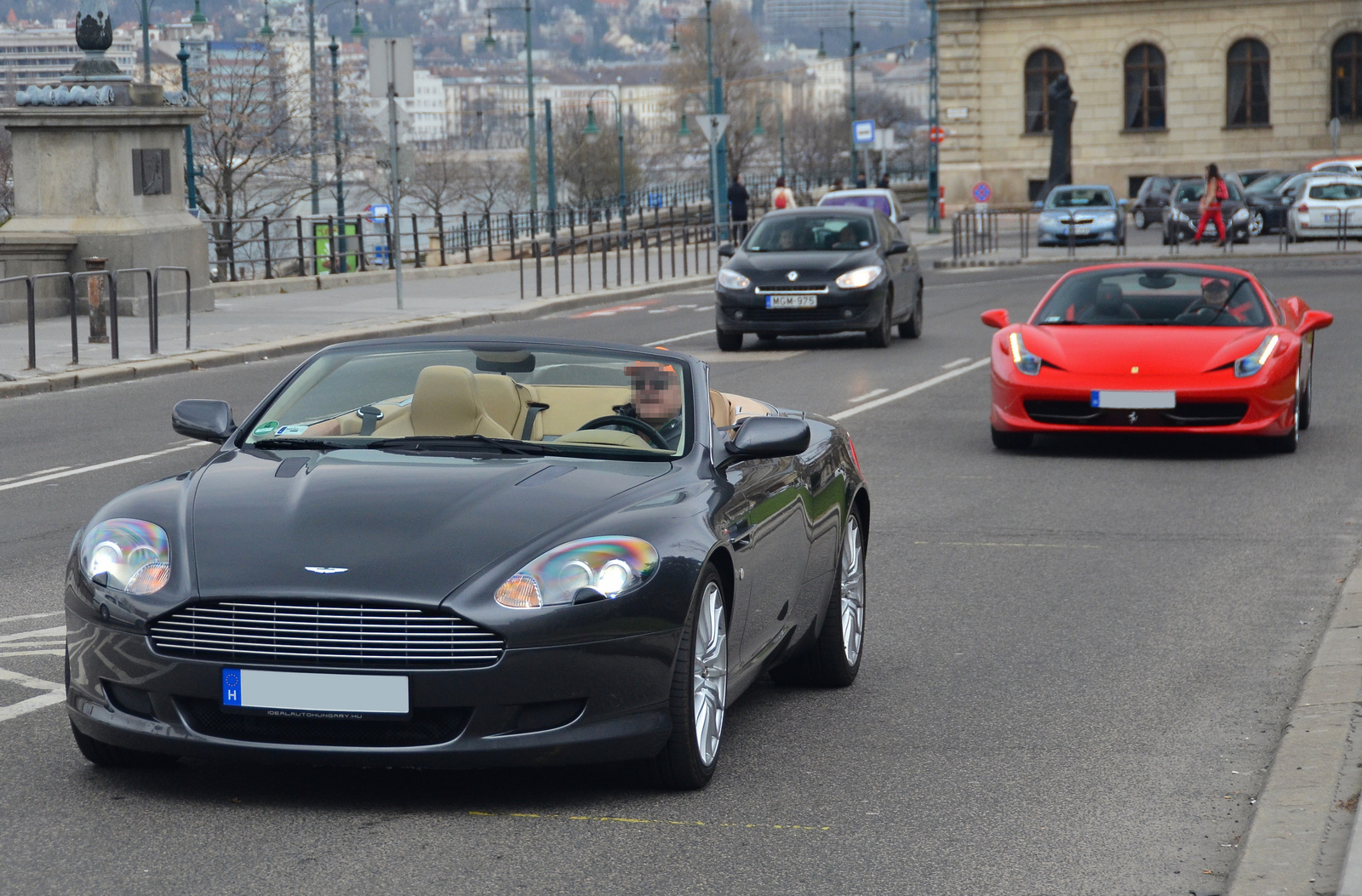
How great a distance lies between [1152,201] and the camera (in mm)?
56938

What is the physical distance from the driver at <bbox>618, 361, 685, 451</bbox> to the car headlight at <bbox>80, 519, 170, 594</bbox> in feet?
5.06

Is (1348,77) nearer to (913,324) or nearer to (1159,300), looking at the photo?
(913,324)

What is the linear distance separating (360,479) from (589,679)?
0.92 m

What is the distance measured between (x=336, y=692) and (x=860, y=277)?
17045 millimetres

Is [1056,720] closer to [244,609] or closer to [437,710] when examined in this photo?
[437,710]

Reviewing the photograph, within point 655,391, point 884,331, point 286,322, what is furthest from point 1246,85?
point 655,391

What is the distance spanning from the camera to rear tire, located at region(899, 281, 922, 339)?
22984 millimetres

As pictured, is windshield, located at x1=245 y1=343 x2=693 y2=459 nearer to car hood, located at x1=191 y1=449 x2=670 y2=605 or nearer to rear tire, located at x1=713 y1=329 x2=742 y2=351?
car hood, located at x1=191 y1=449 x2=670 y2=605

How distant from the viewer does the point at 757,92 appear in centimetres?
11750

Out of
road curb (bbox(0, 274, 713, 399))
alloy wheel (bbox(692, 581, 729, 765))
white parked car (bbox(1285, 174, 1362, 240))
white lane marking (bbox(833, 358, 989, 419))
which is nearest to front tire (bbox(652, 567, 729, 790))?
alloy wheel (bbox(692, 581, 729, 765))

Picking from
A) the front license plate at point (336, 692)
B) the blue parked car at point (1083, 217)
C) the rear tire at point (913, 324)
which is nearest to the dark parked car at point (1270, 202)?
the blue parked car at point (1083, 217)

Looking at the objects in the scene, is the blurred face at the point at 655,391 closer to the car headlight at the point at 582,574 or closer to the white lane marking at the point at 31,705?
the car headlight at the point at 582,574

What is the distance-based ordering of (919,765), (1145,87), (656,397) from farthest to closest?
(1145,87) → (656,397) → (919,765)

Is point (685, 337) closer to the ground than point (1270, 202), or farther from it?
closer to the ground
